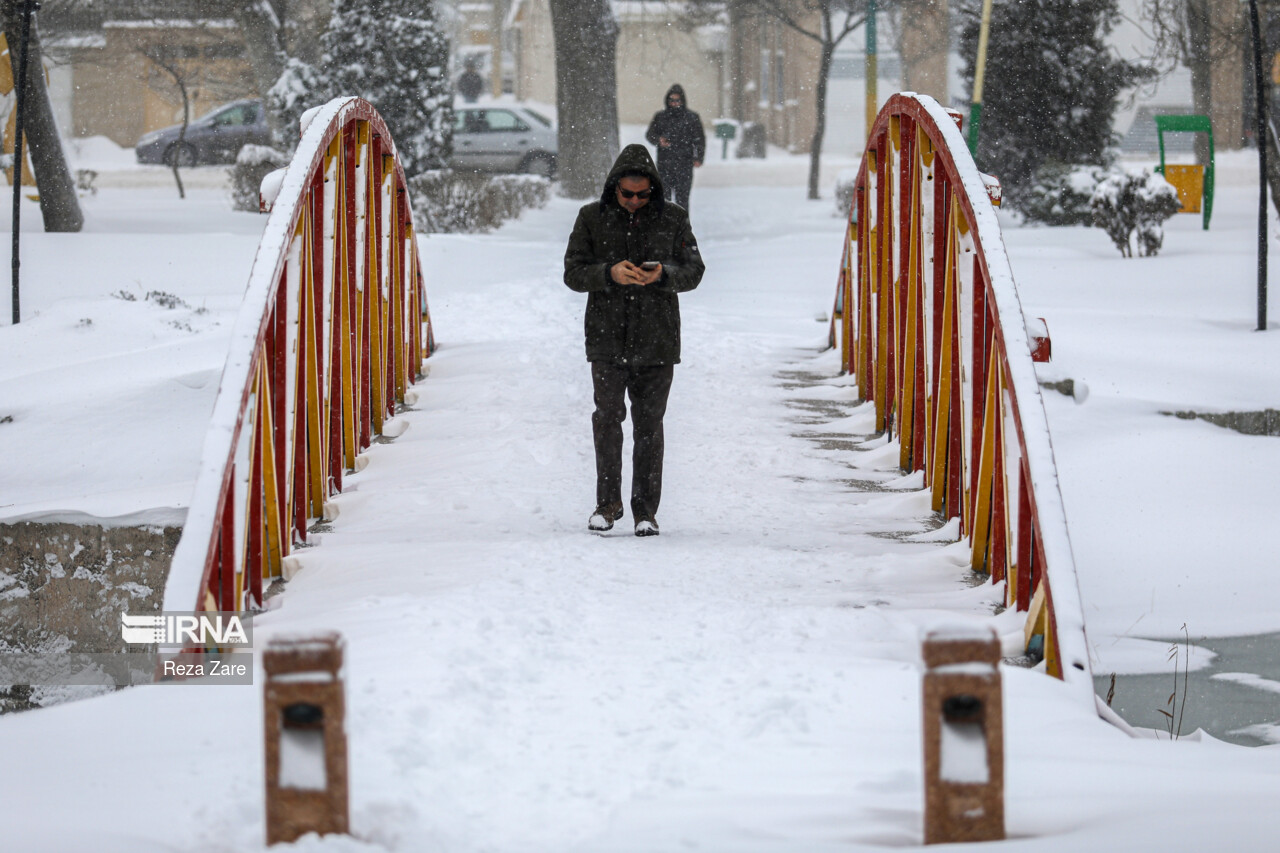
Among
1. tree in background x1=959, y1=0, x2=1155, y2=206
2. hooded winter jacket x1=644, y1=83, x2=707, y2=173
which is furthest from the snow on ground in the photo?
tree in background x1=959, y1=0, x2=1155, y2=206

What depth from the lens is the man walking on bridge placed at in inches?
213

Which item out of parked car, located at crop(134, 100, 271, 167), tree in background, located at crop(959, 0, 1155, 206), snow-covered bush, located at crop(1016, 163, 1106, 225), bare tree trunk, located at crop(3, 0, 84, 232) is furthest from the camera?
parked car, located at crop(134, 100, 271, 167)

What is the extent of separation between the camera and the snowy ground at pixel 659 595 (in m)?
3.05

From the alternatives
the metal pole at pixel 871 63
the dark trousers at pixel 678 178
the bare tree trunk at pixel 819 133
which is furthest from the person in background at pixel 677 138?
the bare tree trunk at pixel 819 133

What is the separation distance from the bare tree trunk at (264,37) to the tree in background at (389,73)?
3.01 metres

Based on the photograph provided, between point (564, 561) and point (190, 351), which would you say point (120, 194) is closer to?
point (190, 351)

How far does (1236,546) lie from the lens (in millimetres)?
6914

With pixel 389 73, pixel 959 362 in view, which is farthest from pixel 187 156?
pixel 959 362

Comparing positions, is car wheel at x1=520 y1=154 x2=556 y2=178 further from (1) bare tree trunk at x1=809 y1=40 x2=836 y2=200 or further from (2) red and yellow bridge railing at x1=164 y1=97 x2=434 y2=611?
(2) red and yellow bridge railing at x1=164 y1=97 x2=434 y2=611

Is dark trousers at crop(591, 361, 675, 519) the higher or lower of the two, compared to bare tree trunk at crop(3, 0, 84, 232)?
lower

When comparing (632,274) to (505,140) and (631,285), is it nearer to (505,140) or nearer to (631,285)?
(631,285)

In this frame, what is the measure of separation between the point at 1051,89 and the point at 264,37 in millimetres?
10866

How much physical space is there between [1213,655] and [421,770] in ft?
12.3

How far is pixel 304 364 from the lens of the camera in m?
5.64
